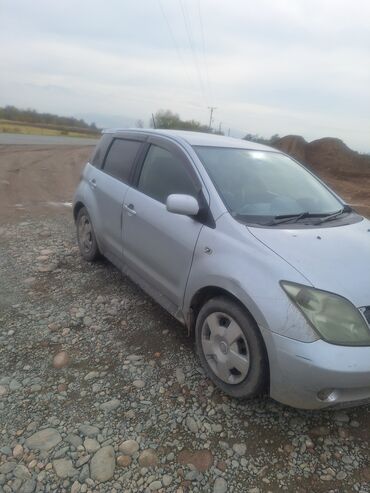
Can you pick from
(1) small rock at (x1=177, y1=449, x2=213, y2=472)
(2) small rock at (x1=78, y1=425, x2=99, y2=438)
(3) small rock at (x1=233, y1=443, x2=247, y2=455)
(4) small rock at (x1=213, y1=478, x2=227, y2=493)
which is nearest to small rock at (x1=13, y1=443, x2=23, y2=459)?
(2) small rock at (x1=78, y1=425, x2=99, y2=438)

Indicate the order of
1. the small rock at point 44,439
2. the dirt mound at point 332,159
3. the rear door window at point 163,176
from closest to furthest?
the small rock at point 44,439
the rear door window at point 163,176
the dirt mound at point 332,159

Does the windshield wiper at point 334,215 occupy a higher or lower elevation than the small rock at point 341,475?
higher

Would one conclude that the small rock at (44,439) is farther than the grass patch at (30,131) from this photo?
No

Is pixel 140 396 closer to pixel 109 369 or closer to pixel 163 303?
pixel 109 369

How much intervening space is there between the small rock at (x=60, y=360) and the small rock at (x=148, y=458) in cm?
101

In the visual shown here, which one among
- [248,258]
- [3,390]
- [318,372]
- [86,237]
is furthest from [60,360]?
[86,237]

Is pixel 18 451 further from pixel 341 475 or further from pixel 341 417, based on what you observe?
pixel 341 417

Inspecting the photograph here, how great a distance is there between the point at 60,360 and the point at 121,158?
2156 millimetres

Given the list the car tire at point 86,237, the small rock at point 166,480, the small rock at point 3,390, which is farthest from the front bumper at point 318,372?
the car tire at point 86,237

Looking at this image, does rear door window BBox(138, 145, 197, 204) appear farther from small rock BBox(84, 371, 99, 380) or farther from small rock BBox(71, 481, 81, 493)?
small rock BBox(71, 481, 81, 493)

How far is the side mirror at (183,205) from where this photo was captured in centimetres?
273

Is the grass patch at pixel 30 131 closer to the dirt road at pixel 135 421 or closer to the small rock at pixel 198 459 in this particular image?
the dirt road at pixel 135 421

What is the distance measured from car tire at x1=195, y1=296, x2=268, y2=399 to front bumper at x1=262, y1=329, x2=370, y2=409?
12 cm

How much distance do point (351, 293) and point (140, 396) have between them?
1532 mm
